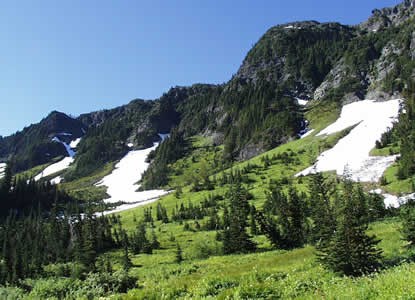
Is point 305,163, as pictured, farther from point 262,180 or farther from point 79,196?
point 79,196

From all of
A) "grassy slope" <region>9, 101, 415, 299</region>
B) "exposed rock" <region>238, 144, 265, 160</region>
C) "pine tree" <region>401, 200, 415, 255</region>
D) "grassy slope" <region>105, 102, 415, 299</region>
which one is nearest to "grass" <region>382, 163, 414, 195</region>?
"grassy slope" <region>105, 102, 415, 299</region>

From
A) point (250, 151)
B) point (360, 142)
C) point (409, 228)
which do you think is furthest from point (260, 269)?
point (250, 151)

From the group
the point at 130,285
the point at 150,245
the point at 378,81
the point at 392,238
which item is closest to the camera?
the point at 130,285

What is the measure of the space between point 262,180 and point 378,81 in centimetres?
10368

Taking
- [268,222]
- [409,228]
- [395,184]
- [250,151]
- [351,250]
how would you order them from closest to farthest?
[351,250] < [409,228] < [268,222] < [395,184] < [250,151]

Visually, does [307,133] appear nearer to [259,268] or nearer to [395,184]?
[395,184]

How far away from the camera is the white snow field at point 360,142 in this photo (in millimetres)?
99375

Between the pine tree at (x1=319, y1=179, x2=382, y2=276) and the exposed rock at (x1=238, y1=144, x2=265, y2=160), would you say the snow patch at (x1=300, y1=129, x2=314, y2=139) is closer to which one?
the exposed rock at (x1=238, y1=144, x2=265, y2=160)

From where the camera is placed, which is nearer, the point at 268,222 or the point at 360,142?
the point at 268,222

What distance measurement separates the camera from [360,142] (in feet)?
416

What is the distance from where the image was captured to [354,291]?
10.8 m

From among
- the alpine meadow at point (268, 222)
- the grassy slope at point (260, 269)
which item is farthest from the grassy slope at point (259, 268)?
the alpine meadow at point (268, 222)

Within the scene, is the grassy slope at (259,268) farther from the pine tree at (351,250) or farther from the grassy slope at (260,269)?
the pine tree at (351,250)

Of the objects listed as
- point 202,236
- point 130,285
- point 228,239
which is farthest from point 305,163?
point 130,285
